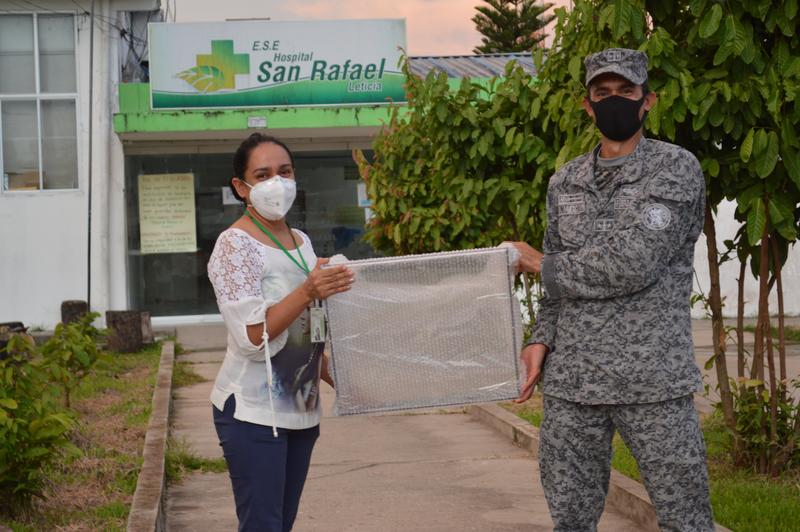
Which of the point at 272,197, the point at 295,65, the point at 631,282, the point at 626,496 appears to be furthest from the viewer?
the point at 295,65

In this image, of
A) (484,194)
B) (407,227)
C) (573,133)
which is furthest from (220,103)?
Answer: (573,133)

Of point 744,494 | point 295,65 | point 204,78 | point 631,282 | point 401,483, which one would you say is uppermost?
point 295,65

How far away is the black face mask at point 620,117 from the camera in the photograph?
12.3 feet

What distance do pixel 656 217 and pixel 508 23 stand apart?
42204mm

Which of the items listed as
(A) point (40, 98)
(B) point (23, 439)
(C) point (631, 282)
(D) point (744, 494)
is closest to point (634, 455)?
(C) point (631, 282)

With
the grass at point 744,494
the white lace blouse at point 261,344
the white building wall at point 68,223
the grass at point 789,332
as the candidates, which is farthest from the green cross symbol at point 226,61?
the white lace blouse at point 261,344

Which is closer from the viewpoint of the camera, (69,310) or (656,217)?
(656,217)

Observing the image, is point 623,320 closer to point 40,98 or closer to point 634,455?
point 634,455

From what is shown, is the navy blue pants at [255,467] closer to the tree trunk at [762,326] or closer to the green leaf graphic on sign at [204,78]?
the tree trunk at [762,326]

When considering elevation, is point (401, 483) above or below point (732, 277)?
below

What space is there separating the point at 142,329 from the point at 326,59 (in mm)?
5006

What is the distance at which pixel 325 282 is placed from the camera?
3662mm

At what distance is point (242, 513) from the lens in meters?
3.84

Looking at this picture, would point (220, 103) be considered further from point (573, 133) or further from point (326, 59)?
point (573, 133)
